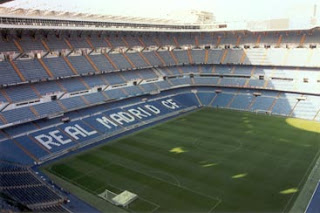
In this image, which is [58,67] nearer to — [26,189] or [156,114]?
[156,114]

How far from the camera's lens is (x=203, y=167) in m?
24.5

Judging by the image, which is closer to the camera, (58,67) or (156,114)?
(58,67)

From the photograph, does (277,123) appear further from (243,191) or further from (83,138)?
(83,138)

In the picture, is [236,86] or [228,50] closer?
[236,86]

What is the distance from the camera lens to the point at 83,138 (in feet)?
102

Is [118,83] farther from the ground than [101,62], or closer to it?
closer to it

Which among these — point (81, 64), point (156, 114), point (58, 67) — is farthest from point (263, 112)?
point (58, 67)

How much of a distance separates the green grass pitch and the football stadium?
0.13 meters

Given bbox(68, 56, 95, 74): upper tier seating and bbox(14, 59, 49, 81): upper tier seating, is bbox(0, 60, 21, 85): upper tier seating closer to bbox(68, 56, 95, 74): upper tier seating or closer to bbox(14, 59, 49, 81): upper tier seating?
bbox(14, 59, 49, 81): upper tier seating

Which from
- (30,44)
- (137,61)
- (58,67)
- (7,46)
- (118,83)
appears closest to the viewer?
(7,46)

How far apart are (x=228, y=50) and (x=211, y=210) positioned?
127 feet

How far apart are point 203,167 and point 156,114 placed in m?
16.5

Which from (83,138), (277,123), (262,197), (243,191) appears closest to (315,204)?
(262,197)

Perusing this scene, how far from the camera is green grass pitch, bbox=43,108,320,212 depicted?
19.7 metres
